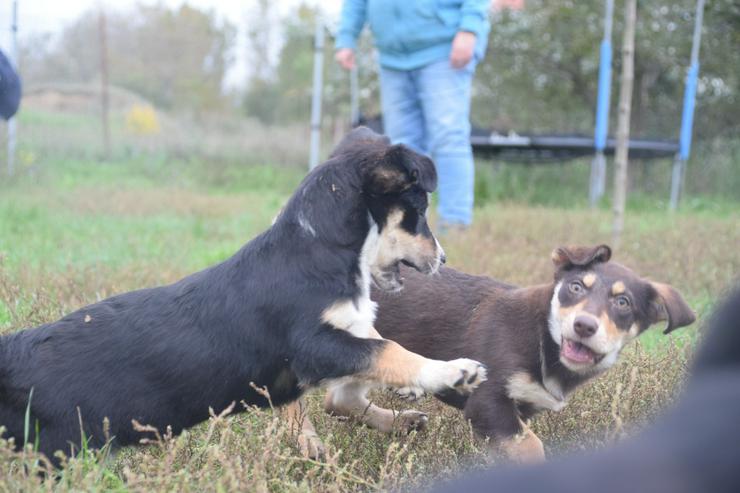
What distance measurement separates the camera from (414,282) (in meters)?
3.92

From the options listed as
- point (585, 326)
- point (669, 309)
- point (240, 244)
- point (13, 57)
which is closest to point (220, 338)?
point (585, 326)

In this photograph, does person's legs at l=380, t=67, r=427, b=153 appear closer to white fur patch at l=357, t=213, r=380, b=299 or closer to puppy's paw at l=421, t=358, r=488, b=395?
white fur patch at l=357, t=213, r=380, b=299

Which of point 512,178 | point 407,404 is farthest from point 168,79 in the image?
point 407,404

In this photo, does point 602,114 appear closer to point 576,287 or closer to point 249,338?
point 576,287

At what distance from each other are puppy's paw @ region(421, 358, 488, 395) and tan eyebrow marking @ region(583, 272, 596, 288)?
0.76m

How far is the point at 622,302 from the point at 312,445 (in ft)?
4.74

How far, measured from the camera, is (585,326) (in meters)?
3.30

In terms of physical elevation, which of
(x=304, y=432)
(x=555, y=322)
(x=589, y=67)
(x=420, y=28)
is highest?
(x=589, y=67)

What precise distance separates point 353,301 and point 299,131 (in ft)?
54.7

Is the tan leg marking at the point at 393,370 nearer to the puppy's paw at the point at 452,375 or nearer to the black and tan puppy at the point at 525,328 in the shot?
the puppy's paw at the point at 452,375

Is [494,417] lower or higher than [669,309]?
lower

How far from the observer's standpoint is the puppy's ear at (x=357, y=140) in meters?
3.48

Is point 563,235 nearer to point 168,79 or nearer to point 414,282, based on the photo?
point 414,282

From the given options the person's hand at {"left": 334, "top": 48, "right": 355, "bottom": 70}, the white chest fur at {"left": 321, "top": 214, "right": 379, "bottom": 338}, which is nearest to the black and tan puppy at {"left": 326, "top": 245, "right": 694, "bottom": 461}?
the white chest fur at {"left": 321, "top": 214, "right": 379, "bottom": 338}
